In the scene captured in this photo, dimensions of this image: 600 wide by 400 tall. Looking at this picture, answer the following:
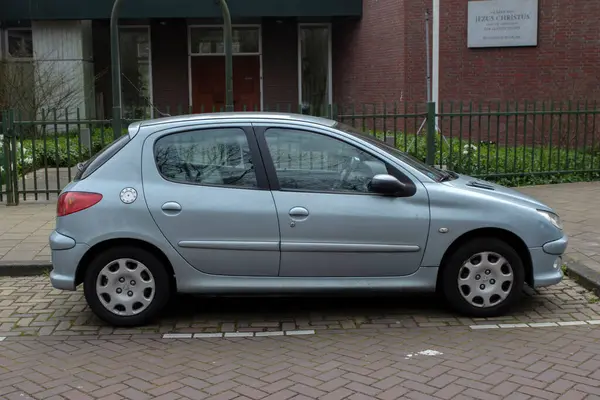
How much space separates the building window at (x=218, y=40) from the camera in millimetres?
20312

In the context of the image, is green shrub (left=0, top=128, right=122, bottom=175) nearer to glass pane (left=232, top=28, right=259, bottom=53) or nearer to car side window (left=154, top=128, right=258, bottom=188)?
car side window (left=154, top=128, right=258, bottom=188)

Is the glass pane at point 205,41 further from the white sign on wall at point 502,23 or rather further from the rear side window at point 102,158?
the rear side window at point 102,158

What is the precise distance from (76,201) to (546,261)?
3.70 m

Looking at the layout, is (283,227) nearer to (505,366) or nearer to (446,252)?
(446,252)

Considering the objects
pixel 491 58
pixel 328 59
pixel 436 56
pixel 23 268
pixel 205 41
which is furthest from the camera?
pixel 328 59

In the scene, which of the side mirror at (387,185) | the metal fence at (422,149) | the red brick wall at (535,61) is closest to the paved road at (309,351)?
the side mirror at (387,185)

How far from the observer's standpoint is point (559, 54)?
50.6 feet

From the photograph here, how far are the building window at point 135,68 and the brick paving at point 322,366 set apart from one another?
16.0m

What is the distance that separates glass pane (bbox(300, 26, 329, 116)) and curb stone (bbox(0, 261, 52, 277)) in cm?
1402

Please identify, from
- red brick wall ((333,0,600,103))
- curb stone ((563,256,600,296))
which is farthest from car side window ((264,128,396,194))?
red brick wall ((333,0,600,103))

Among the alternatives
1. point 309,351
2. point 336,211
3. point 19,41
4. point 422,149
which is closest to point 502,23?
point 422,149

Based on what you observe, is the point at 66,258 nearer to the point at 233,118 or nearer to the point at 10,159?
the point at 233,118

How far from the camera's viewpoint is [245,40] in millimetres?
20438

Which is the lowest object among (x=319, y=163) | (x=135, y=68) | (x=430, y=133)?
(x=319, y=163)
